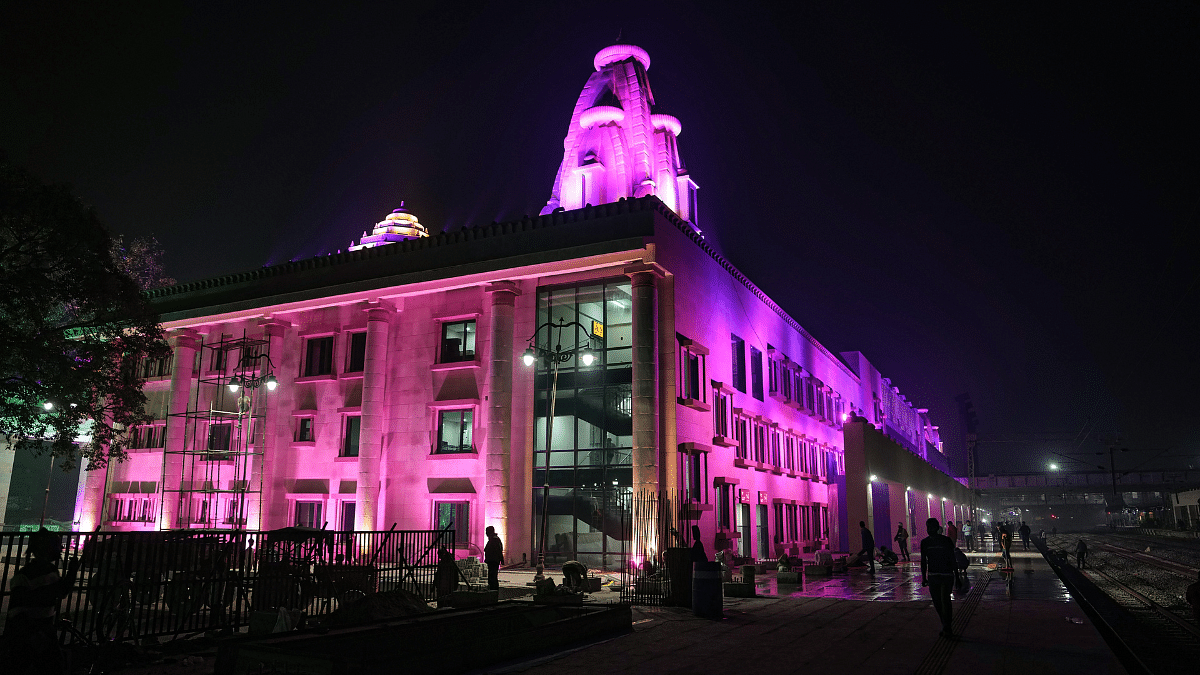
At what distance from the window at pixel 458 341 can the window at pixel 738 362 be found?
515 inches

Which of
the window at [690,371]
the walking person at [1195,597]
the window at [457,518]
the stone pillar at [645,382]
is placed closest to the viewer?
the walking person at [1195,597]

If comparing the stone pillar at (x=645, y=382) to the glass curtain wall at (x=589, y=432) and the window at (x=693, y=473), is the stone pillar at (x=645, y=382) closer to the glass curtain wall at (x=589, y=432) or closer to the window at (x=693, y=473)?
the glass curtain wall at (x=589, y=432)

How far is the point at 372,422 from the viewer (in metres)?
34.3

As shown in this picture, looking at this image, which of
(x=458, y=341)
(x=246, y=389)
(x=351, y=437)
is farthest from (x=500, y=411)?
(x=246, y=389)

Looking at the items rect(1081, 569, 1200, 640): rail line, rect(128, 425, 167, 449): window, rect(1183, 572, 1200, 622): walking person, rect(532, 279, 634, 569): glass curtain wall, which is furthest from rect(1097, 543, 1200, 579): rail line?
rect(128, 425, 167, 449): window

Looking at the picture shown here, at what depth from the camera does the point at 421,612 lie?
13.0 metres

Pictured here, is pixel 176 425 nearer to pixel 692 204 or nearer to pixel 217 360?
pixel 217 360

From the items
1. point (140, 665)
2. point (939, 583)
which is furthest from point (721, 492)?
point (140, 665)

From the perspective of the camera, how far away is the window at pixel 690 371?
103 ft

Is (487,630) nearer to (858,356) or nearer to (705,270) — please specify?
(705,270)

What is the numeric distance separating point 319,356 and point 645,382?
18363 mm

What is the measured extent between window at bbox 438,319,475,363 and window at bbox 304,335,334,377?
6692 millimetres

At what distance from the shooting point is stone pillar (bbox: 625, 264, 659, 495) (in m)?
28.7

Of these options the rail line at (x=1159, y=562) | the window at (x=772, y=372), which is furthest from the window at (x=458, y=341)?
the rail line at (x=1159, y=562)
